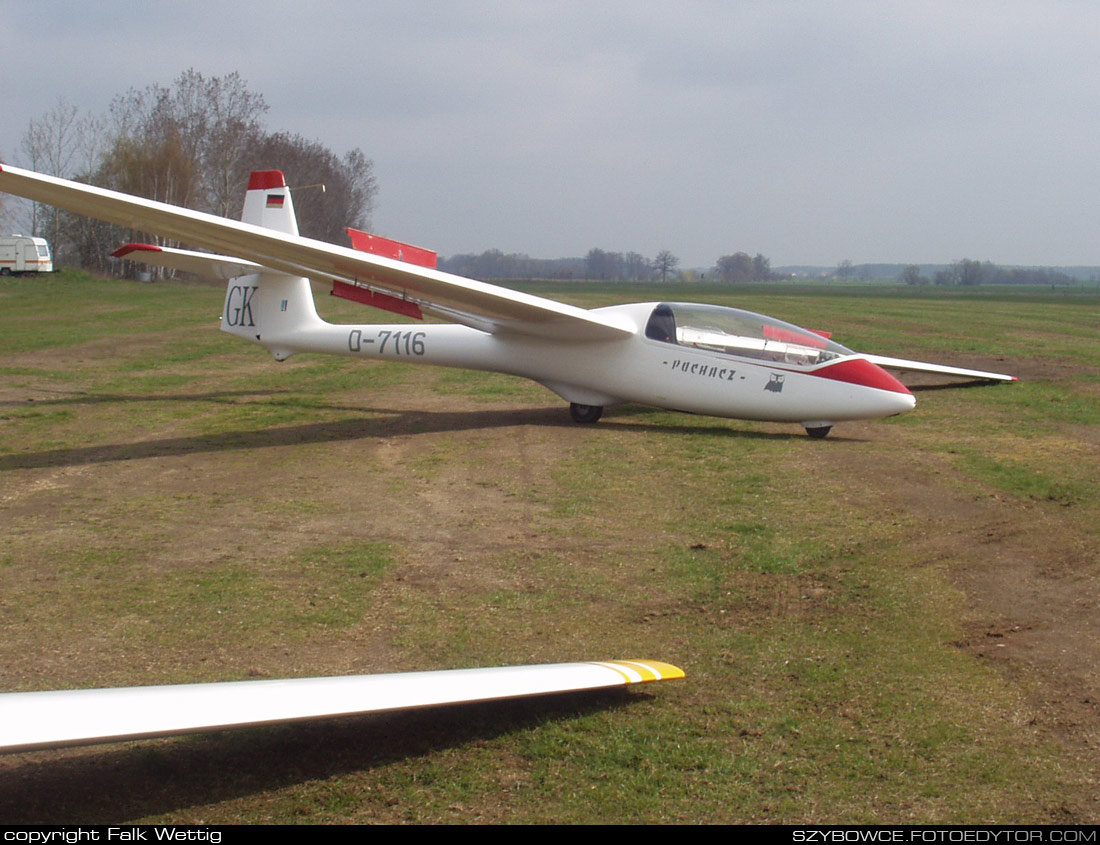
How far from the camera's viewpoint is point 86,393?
1472 cm

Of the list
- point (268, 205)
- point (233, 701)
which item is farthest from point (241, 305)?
point (233, 701)

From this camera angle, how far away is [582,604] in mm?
5652

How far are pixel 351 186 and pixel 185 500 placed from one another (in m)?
107

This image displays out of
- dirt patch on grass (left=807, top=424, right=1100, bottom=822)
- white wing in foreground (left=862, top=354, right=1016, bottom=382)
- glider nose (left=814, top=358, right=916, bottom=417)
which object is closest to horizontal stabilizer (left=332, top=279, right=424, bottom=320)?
glider nose (left=814, top=358, right=916, bottom=417)

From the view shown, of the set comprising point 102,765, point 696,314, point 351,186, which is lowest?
point 102,765

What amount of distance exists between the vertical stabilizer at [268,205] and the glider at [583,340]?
72mm

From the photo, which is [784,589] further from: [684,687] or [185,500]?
[185,500]

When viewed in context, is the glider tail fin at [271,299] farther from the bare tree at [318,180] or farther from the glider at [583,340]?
the bare tree at [318,180]

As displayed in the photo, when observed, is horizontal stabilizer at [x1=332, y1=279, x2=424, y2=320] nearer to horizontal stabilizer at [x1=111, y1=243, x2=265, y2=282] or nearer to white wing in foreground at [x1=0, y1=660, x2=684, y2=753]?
horizontal stabilizer at [x1=111, y1=243, x2=265, y2=282]

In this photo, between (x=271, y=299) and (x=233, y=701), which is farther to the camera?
(x=271, y=299)

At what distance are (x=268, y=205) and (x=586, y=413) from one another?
5.65m

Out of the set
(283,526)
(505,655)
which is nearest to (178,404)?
(283,526)

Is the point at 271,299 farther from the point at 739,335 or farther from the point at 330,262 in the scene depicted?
the point at 739,335

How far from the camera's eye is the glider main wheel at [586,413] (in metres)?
12.2
